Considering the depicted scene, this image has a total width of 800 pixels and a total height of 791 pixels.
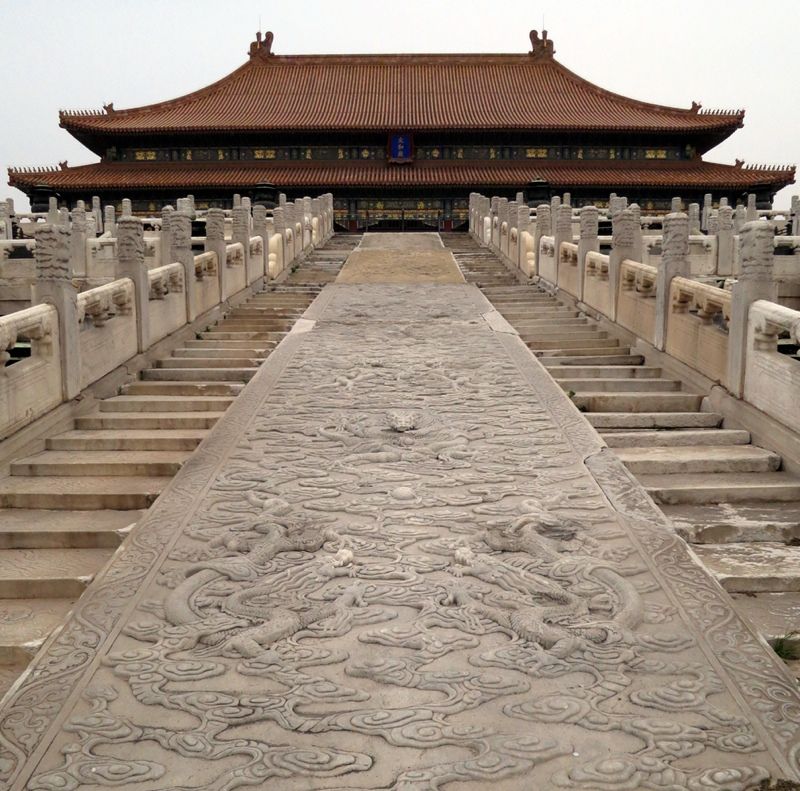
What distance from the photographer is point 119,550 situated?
4691 mm

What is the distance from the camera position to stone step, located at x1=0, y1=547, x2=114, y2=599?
15.3 feet

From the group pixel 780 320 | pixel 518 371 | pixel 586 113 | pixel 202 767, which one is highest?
pixel 586 113

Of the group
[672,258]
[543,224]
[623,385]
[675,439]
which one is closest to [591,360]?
[623,385]

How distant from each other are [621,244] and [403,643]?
758 centimetres

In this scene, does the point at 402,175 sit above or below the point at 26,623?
above

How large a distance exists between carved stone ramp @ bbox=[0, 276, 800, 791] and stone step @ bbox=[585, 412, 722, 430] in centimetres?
77

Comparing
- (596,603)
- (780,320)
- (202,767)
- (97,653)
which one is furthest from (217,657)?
(780,320)

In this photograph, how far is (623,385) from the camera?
8.18 meters

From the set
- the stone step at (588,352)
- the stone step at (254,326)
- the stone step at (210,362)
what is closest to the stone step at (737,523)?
the stone step at (588,352)

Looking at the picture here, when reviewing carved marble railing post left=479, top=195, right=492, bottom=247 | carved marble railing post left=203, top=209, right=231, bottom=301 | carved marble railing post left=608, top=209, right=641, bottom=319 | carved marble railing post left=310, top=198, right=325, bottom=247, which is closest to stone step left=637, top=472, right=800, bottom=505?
carved marble railing post left=608, top=209, right=641, bottom=319

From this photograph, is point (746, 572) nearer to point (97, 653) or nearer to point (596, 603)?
point (596, 603)

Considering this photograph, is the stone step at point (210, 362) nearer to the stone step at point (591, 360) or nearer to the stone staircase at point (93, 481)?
the stone staircase at point (93, 481)

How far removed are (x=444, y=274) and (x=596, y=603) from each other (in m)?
12.6

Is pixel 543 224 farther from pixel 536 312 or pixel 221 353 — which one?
pixel 221 353
